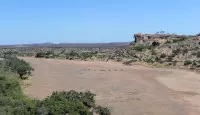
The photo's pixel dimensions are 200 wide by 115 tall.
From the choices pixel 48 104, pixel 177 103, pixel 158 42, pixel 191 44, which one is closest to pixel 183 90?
pixel 177 103

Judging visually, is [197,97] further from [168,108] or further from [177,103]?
[168,108]

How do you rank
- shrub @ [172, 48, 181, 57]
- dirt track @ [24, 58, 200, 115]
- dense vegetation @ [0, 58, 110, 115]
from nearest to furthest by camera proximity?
dense vegetation @ [0, 58, 110, 115], dirt track @ [24, 58, 200, 115], shrub @ [172, 48, 181, 57]

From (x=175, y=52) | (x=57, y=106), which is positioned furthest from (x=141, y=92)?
(x=175, y=52)

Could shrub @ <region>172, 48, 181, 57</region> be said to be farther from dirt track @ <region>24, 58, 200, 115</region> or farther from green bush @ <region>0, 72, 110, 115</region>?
green bush @ <region>0, 72, 110, 115</region>

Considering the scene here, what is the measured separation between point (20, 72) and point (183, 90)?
1280 centimetres

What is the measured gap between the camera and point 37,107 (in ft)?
47.3

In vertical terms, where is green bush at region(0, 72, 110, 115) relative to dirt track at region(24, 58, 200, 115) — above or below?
above

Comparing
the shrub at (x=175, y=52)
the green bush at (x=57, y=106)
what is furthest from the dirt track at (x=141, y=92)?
the shrub at (x=175, y=52)

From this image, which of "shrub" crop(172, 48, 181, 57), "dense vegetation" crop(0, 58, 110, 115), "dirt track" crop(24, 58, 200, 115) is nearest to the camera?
"dense vegetation" crop(0, 58, 110, 115)

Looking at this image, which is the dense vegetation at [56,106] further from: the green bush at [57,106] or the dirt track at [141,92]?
the dirt track at [141,92]

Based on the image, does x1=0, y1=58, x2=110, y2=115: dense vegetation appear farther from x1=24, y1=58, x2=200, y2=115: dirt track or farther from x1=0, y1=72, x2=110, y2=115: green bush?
x1=24, y1=58, x2=200, y2=115: dirt track

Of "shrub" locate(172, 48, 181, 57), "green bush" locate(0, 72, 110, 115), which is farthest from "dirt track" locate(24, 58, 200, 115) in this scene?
"shrub" locate(172, 48, 181, 57)

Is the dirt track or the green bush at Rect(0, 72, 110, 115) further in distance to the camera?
the dirt track

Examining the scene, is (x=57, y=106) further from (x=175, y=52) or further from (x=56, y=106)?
(x=175, y=52)
